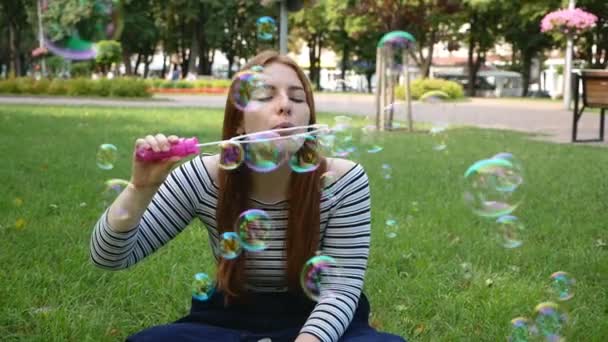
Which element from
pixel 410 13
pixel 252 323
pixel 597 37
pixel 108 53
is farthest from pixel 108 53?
pixel 252 323

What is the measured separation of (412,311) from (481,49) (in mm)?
44621

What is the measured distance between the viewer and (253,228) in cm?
242

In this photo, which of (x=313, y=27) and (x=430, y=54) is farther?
(x=313, y=27)

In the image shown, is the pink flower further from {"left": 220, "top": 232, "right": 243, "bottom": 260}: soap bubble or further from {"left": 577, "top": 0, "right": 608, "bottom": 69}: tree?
{"left": 220, "top": 232, "right": 243, "bottom": 260}: soap bubble

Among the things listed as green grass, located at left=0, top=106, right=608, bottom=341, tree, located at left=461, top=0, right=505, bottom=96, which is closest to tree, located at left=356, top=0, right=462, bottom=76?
tree, located at left=461, top=0, right=505, bottom=96

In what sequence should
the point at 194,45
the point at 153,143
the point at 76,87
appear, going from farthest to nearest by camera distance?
1. the point at 194,45
2. the point at 76,87
3. the point at 153,143

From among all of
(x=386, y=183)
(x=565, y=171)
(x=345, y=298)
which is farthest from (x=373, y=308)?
(x=565, y=171)

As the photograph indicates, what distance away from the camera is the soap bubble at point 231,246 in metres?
2.48

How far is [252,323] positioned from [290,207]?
0.41m

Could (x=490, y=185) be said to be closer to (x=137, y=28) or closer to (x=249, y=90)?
(x=249, y=90)

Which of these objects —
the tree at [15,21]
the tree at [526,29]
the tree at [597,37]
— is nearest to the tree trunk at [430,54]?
the tree at [526,29]

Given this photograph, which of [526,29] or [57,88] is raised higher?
[526,29]

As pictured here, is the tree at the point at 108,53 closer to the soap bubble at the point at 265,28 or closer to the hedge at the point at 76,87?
the hedge at the point at 76,87

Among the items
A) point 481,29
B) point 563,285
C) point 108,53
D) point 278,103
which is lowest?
point 563,285
